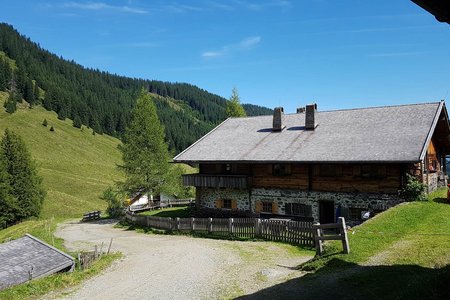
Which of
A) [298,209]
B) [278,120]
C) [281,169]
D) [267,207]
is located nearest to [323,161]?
[281,169]

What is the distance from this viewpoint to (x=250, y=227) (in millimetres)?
27234

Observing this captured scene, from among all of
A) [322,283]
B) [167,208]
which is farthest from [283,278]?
[167,208]

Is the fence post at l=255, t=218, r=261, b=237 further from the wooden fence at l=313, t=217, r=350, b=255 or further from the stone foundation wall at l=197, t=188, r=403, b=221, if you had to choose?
the wooden fence at l=313, t=217, r=350, b=255

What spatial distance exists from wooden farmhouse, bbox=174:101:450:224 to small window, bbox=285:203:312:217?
78mm

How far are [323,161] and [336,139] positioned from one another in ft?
11.5

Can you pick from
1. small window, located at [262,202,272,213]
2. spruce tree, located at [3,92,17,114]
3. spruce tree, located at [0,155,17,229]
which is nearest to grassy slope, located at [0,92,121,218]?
spruce tree, located at [3,92,17,114]

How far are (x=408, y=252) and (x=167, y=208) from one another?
3622cm

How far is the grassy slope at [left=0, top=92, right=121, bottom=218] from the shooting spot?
2753 inches

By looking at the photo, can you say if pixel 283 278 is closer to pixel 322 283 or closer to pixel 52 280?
pixel 322 283

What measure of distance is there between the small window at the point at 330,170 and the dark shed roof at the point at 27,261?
60.4 ft

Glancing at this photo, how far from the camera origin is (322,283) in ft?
43.9

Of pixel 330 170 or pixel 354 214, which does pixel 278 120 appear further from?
pixel 354 214

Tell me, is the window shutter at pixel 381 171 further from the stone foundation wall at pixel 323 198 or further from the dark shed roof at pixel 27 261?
the dark shed roof at pixel 27 261

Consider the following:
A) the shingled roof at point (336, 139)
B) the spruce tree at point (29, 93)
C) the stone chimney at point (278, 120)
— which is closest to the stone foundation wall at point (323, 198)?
the shingled roof at point (336, 139)
